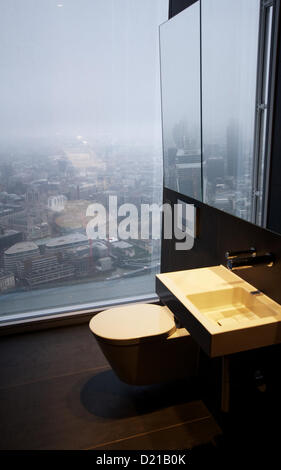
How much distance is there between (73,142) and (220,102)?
136cm

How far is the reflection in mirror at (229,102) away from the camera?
175 cm

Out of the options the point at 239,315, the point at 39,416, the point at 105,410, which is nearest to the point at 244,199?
A: the point at 239,315

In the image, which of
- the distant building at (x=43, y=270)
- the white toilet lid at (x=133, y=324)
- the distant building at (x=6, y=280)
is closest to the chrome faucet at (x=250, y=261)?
the white toilet lid at (x=133, y=324)

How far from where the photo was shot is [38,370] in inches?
105

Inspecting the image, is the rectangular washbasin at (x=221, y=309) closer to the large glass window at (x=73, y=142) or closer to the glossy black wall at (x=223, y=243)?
the glossy black wall at (x=223, y=243)

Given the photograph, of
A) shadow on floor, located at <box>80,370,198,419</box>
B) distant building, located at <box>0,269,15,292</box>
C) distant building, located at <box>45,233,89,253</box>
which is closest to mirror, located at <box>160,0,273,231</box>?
distant building, located at <box>45,233,89,253</box>

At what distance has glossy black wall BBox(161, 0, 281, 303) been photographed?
1.70 metres

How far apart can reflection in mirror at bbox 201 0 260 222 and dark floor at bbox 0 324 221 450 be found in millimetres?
1121

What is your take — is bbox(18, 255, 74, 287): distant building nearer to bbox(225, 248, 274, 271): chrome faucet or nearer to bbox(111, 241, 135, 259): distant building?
bbox(111, 241, 135, 259): distant building

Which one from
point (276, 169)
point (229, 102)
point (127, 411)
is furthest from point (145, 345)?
point (229, 102)

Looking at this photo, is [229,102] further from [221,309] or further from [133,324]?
[133,324]

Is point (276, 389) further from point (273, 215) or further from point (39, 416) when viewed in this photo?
point (39, 416)

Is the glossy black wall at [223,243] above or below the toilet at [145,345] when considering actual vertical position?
above

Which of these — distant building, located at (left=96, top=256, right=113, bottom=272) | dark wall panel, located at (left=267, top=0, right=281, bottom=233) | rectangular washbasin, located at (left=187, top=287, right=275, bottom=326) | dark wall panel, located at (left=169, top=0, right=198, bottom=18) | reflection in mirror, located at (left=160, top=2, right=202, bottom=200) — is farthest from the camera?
distant building, located at (left=96, top=256, right=113, bottom=272)
